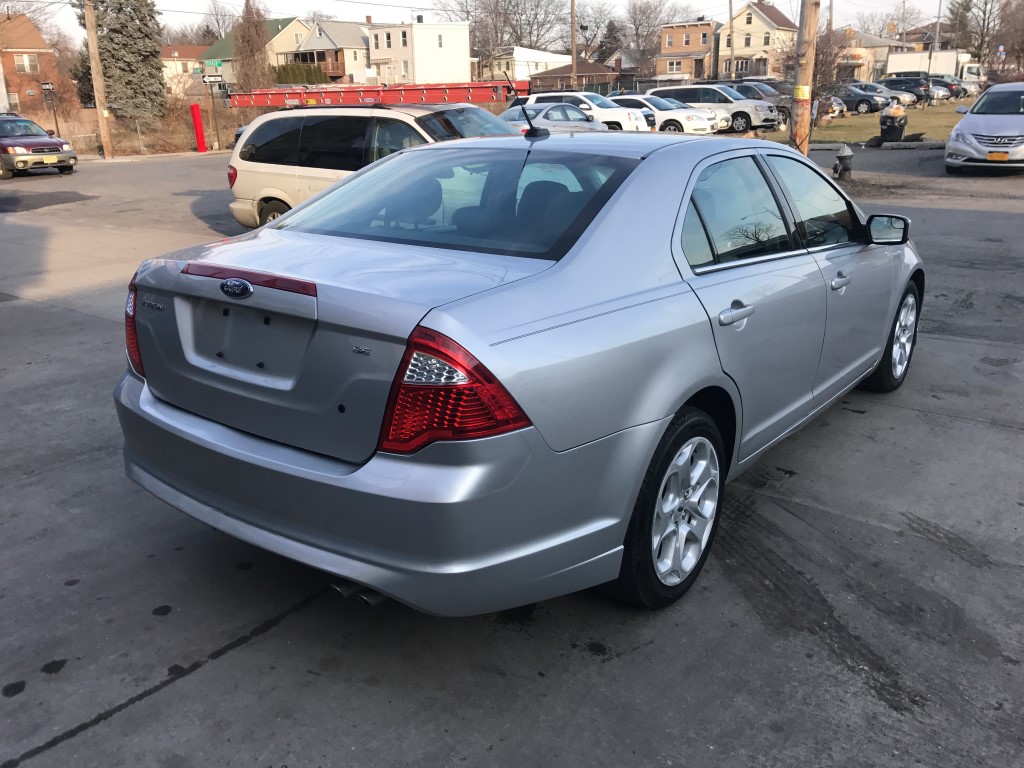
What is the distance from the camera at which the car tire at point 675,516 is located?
2986mm

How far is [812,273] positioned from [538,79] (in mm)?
74847

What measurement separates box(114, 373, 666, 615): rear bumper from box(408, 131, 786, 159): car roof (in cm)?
130

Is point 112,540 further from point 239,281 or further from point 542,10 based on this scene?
point 542,10

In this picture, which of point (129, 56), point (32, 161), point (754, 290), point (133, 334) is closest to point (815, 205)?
point (754, 290)

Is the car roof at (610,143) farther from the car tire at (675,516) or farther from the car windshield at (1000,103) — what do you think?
the car windshield at (1000,103)

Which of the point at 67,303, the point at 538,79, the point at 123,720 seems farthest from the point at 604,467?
the point at 538,79

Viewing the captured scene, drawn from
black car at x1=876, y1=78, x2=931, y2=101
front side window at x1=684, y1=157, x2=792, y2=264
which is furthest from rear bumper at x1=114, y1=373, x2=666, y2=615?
black car at x1=876, y1=78, x2=931, y2=101

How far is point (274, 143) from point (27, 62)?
73902 mm

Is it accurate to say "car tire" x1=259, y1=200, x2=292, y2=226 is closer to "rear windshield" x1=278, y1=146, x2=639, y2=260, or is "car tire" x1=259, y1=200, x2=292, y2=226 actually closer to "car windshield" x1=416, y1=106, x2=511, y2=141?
"car windshield" x1=416, y1=106, x2=511, y2=141

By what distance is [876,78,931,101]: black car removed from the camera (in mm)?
46156

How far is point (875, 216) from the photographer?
4836 millimetres

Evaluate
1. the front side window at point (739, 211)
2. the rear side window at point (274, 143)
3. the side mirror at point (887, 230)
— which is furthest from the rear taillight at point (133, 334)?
the rear side window at point (274, 143)

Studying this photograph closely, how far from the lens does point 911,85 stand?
157 ft

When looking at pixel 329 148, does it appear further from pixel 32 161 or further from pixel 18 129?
pixel 18 129
